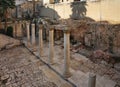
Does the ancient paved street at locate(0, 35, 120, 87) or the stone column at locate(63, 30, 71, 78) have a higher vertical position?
the stone column at locate(63, 30, 71, 78)

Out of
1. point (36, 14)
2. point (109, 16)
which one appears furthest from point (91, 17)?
point (36, 14)

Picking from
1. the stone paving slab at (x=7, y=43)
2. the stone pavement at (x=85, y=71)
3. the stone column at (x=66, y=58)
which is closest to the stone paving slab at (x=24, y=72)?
the stone column at (x=66, y=58)

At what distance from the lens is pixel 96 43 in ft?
52.1

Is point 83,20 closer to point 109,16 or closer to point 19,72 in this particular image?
point 109,16

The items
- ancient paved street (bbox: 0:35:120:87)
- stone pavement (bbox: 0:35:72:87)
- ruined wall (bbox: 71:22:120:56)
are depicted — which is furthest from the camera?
ruined wall (bbox: 71:22:120:56)

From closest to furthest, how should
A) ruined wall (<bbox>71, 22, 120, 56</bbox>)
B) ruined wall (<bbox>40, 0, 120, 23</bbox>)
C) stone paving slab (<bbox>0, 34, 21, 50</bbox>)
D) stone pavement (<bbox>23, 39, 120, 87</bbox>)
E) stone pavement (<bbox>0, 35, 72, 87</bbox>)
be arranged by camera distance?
stone pavement (<bbox>23, 39, 120, 87</bbox>), stone pavement (<bbox>0, 35, 72, 87</bbox>), ruined wall (<bbox>71, 22, 120, 56</bbox>), ruined wall (<bbox>40, 0, 120, 23</bbox>), stone paving slab (<bbox>0, 34, 21, 50</bbox>)

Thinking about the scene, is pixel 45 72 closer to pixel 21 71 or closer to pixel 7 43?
pixel 21 71

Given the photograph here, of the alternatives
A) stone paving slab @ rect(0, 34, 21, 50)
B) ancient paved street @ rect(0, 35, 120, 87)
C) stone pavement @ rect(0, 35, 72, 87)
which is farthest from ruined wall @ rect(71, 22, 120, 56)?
stone paving slab @ rect(0, 34, 21, 50)

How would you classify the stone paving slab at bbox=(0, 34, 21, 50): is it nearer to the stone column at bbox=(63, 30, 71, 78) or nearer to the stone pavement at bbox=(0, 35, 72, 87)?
the stone pavement at bbox=(0, 35, 72, 87)

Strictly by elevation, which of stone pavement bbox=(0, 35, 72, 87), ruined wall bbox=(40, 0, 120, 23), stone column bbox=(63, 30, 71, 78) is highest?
ruined wall bbox=(40, 0, 120, 23)

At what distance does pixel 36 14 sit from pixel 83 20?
13.2m

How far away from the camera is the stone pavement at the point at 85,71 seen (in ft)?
33.4

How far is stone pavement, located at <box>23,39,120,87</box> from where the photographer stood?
10172 millimetres

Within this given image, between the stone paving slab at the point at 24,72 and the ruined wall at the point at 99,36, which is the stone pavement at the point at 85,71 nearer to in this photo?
the stone paving slab at the point at 24,72
